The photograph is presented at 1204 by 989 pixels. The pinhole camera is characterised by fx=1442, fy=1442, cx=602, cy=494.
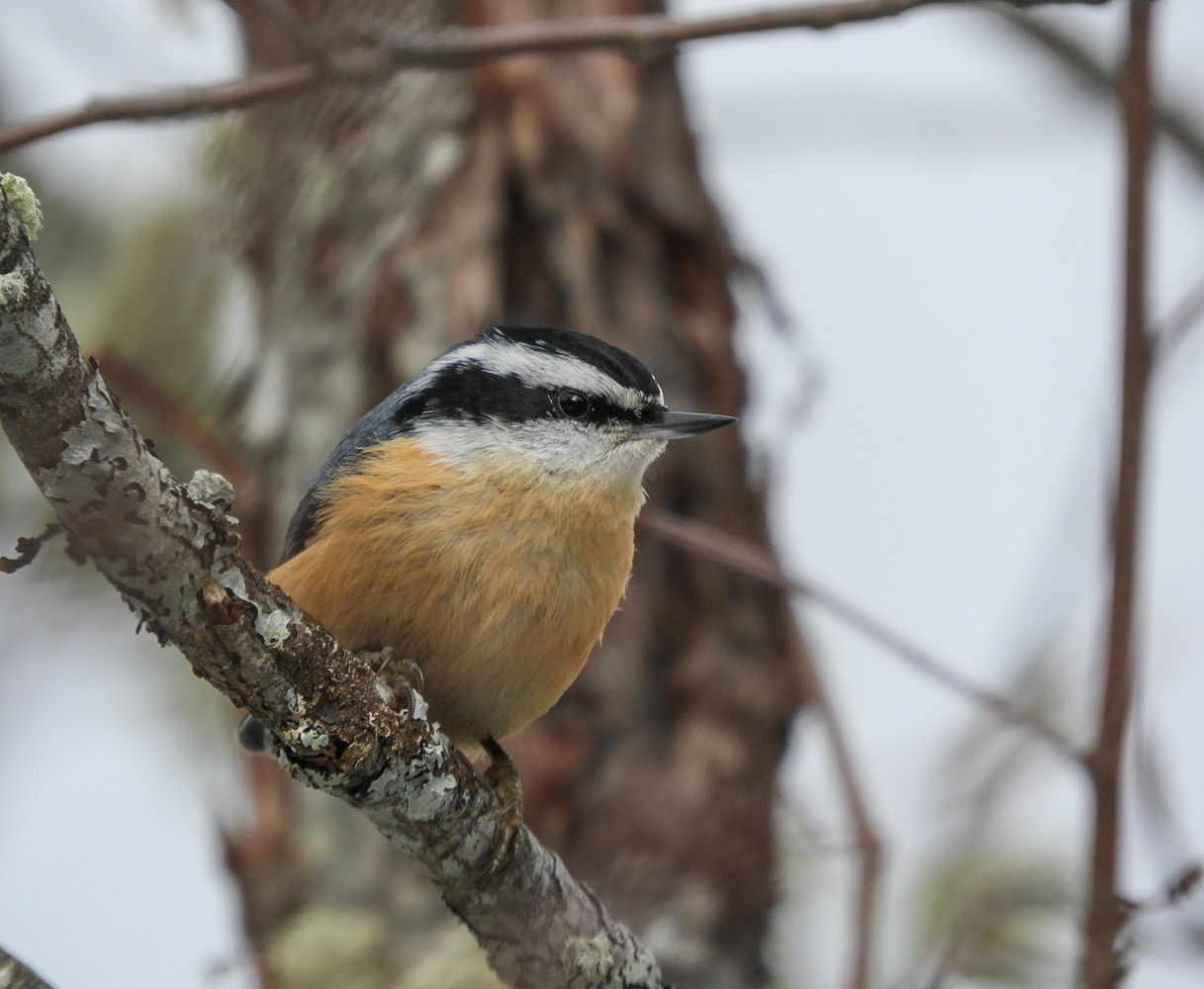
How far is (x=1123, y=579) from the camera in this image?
231 centimetres

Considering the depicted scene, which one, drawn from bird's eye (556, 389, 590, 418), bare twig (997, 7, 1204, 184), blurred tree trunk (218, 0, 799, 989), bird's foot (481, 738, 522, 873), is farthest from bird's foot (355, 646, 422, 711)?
bare twig (997, 7, 1204, 184)

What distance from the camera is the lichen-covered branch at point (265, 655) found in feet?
5.57

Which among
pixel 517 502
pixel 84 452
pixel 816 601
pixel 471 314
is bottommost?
pixel 84 452

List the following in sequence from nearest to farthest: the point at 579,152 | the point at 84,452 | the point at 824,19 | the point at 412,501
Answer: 1. the point at 84,452
2. the point at 824,19
3. the point at 412,501
4. the point at 579,152

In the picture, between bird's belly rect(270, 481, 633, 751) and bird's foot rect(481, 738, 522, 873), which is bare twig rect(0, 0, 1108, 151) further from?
bird's foot rect(481, 738, 522, 873)

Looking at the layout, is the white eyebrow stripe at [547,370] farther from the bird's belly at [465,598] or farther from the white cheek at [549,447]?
the bird's belly at [465,598]

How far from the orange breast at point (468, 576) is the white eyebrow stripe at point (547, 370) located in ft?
0.82

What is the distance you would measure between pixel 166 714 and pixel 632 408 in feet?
7.42

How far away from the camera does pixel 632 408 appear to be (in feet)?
10.1

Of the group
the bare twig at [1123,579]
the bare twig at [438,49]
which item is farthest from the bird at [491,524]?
the bare twig at [1123,579]

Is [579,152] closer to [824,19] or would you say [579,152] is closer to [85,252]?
[85,252]

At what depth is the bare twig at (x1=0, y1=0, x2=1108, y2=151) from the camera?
2580 mm

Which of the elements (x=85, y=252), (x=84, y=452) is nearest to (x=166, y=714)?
(x=85, y=252)

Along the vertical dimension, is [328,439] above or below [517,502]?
above
